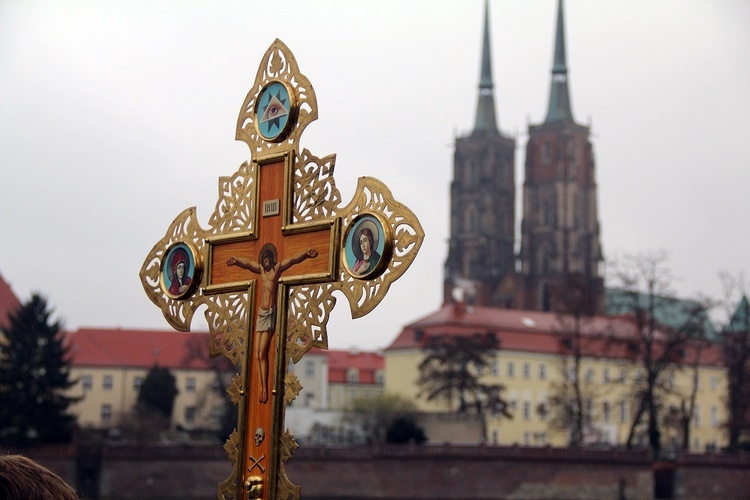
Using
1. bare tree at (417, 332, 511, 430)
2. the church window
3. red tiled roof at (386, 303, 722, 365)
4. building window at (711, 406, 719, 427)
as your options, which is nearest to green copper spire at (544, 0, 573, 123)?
red tiled roof at (386, 303, 722, 365)

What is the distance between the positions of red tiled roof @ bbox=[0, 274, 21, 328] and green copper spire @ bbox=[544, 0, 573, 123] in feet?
209

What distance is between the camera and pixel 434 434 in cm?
5991

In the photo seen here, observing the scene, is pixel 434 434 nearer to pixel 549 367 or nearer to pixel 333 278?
pixel 549 367

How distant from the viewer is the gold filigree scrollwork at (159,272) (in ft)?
20.7

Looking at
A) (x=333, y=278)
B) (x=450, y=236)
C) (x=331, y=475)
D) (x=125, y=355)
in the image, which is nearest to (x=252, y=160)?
(x=333, y=278)

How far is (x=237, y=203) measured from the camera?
20.1 feet

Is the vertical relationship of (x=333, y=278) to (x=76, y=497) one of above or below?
above

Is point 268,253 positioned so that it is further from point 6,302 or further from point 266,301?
point 6,302

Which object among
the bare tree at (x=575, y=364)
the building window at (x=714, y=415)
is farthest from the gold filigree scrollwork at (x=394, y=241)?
the building window at (x=714, y=415)

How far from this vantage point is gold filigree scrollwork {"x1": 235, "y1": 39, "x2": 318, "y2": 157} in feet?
19.1

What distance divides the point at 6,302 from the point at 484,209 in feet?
205

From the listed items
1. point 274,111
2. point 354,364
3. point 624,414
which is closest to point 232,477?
point 274,111

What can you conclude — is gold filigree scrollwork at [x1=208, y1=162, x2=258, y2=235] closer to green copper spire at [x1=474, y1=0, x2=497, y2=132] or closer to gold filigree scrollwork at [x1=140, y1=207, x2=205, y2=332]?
gold filigree scrollwork at [x1=140, y1=207, x2=205, y2=332]

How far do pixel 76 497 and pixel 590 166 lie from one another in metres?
105
